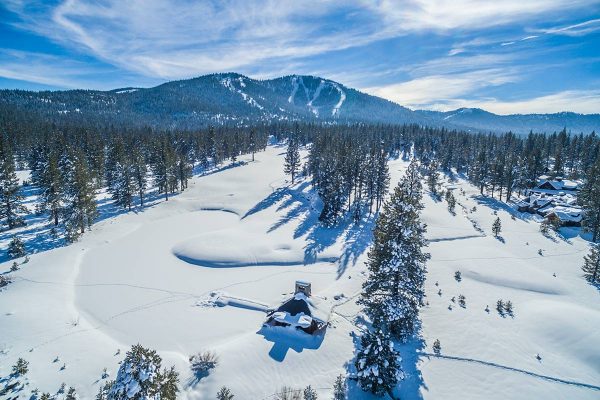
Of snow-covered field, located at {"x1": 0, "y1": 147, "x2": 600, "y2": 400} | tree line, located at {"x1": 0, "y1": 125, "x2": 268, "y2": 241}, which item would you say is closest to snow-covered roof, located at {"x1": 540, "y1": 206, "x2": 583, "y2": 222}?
snow-covered field, located at {"x1": 0, "y1": 147, "x2": 600, "y2": 400}

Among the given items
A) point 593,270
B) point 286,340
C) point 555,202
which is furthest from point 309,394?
point 555,202

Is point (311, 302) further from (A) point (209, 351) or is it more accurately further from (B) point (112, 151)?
(B) point (112, 151)

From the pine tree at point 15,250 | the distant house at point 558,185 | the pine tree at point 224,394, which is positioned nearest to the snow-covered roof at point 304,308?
the pine tree at point 224,394

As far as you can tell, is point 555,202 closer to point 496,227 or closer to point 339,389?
point 496,227

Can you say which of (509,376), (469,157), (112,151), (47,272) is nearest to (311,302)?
(509,376)

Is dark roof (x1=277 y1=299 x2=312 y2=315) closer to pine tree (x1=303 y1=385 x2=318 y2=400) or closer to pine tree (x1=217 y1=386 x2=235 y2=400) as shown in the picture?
pine tree (x1=303 y1=385 x2=318 y2=400)

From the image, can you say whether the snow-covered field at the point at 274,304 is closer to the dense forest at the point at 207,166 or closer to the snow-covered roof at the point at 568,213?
the dense forest at the point at 207,166
